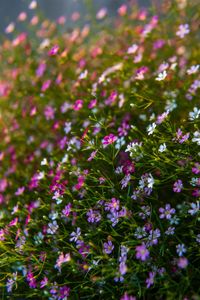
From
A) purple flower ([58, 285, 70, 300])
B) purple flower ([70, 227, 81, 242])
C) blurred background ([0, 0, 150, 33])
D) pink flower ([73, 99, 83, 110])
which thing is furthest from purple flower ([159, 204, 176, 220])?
blurred background ([0, 0, 150, 33])

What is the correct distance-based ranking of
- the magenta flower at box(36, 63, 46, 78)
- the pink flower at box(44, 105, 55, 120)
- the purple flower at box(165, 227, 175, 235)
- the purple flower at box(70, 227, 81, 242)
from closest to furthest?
the purple flower at box(165, 227, 175, 235), the purple flower at box(70, 227, 81, 242), the pink flower at box(44, 105, 55, 120), the magenta flower at box(36, 63, 46, 78)

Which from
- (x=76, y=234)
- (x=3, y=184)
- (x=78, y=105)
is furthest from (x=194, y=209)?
(x=3, y=184)

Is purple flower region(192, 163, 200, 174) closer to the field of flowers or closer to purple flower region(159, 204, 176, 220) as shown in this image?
the field of flowers

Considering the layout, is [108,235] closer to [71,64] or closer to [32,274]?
[32,274]

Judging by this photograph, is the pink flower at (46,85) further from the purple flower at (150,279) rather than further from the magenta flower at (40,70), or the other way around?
the purple flower at (150,279)

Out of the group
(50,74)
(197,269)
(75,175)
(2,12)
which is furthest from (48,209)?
(2,12)

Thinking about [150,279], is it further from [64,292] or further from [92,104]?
[92,104]

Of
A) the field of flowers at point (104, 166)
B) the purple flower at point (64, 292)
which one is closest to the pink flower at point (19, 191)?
the field of flowers at point (104, 166)
